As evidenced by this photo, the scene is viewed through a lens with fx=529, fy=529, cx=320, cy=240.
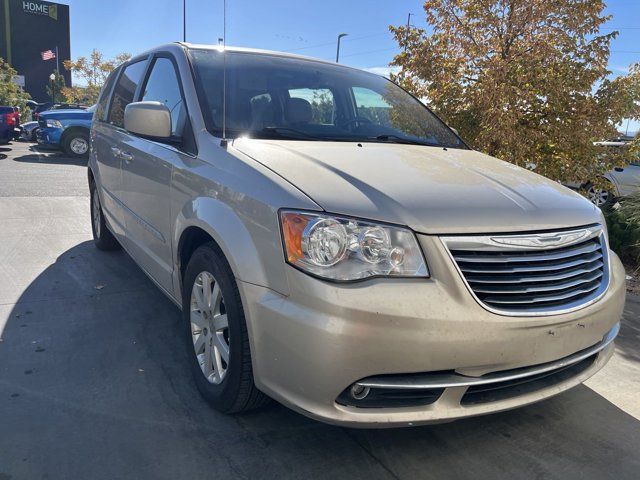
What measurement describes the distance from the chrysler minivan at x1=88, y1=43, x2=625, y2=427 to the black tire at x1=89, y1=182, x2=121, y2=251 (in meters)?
2.43

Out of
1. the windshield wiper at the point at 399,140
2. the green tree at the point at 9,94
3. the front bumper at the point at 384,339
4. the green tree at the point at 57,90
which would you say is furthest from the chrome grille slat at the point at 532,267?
the green tree at the point at 57,90

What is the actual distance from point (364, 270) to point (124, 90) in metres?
3.32

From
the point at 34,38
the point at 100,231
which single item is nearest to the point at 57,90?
the point at 34,38

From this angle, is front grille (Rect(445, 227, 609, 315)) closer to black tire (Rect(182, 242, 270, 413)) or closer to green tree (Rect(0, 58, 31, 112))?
black tire (Rect(182, 242, 270, 413))

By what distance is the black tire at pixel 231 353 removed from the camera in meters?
2.24

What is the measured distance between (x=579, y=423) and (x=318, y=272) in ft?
5.67

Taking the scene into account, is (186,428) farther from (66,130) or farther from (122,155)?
(66,130)

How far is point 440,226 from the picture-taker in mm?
2020

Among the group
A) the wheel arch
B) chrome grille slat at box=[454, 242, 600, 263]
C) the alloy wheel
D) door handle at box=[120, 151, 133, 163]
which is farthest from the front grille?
door handle at box=[120, 151, 133, 163]

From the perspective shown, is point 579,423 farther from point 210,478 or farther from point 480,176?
point 210,478

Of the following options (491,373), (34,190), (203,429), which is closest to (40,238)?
(34,190)

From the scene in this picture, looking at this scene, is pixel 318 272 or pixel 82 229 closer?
pixel 318 272

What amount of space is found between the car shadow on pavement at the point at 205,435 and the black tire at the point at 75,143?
11.9m

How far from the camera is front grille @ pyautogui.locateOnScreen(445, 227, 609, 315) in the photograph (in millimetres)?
2016
